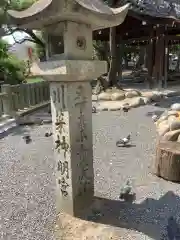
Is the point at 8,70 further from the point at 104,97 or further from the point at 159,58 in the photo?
the point at 159,58

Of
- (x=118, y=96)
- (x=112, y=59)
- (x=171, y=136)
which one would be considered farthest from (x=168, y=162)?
(x=112, y=59)

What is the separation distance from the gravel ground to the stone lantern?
408 mm

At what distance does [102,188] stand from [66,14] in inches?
98.3

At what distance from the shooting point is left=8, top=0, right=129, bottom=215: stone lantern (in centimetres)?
265

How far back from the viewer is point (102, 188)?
13.1 feet

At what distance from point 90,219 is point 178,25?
11.3 meters

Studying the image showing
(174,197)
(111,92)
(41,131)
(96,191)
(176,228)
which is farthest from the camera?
(111,92)

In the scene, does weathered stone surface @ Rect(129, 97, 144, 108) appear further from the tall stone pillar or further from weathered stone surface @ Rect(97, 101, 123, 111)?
the tall stone pillar

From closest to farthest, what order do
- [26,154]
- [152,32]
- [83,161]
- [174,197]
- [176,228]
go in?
[176,228]
[83,161]
[174,197]
[26,154]
[152,32]

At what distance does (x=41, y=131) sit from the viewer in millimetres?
7555

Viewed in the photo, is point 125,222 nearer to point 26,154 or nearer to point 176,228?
point 176,228

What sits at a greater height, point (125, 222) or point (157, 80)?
point (157, 80)

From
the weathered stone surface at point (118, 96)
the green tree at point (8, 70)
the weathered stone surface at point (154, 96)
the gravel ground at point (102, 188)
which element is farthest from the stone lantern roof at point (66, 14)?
the green tree at point (8, 70)

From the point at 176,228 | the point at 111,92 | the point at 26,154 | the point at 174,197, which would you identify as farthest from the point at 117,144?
the point at 111,92
